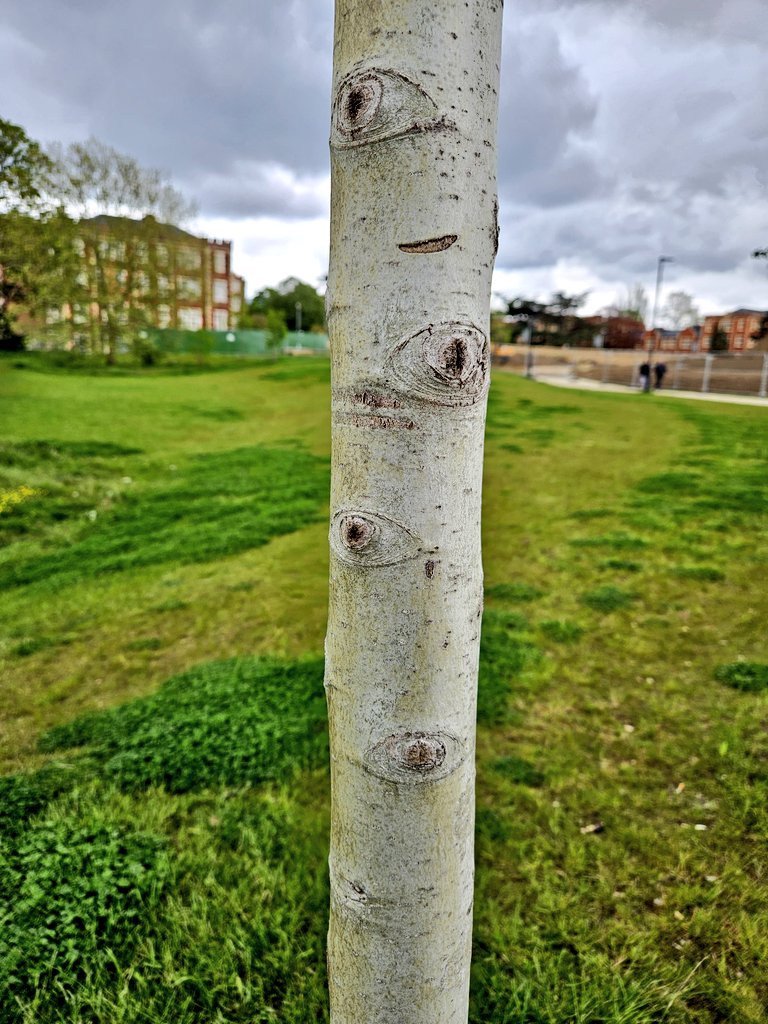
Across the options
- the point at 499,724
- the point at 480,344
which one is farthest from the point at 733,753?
the point at 480,344

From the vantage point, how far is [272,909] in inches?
104

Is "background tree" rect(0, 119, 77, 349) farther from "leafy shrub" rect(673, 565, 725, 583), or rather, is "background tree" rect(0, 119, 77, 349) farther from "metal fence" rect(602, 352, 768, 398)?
"metal fence" rect(602, 352, 768, 398)

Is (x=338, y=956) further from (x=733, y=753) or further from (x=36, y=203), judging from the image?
(x=36, y=203)

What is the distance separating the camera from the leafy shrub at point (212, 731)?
3494 millimetres

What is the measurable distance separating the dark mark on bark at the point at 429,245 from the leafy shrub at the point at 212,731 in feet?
10.2

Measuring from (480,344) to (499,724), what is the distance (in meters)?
3.36

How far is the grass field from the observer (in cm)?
234

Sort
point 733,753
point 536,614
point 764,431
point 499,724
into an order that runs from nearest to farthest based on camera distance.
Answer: point 733,753 → point 499,724 → point 536,614 → point 764,431

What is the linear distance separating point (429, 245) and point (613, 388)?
111ft

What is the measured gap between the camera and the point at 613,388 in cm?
3244

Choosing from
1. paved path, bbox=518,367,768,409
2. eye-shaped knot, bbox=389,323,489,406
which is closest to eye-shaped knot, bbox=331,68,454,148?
eye-shaped knot, bbox=389,323,489,406

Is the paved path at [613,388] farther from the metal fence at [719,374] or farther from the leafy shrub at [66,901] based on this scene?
the leafy shrub at [66,901]

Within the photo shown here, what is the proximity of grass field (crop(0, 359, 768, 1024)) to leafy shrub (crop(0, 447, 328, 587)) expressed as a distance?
0.07 metres

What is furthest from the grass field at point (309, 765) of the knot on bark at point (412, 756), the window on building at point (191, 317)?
the window on building at point (191, 317)
